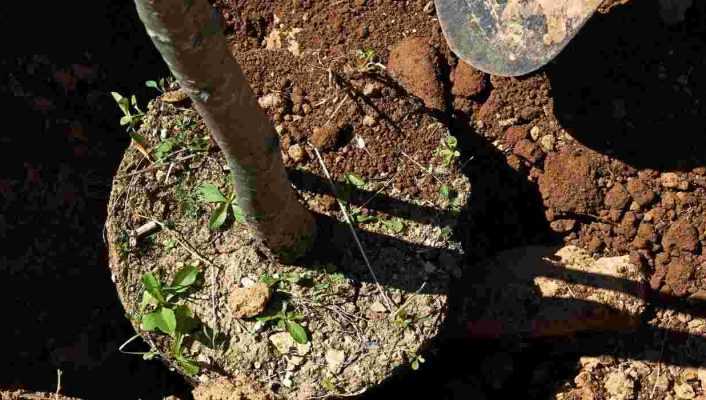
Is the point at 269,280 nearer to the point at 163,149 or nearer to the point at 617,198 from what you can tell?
the point at 163,149

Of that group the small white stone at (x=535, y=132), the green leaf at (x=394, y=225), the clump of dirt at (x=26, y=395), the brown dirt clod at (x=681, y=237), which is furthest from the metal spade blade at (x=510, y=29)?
the clump of dirt at (x=26, y=395)

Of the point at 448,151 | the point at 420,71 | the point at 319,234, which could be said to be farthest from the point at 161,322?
the point at 420,71

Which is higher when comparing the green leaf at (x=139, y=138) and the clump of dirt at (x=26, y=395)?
the green leaf at (x=139, y=138)

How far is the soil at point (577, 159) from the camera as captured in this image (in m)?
2.31

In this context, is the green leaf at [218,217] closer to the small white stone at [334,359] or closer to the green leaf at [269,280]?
the green leaf at [269,280]

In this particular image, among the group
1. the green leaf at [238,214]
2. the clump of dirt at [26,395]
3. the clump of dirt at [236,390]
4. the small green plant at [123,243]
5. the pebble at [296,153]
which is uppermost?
the pebble at [296,153]

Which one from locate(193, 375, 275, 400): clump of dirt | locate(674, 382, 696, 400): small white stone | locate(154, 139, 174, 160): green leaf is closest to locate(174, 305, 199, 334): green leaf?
locate(193, 375, 275, 400): clump of dirt

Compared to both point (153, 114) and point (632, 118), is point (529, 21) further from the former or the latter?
point (153, 114)

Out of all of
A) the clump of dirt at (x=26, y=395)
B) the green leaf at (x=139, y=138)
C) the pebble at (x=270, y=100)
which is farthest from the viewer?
the clump of dirt at (x=26, y=395)

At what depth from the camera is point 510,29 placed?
2.29 m

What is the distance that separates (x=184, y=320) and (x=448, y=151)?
76 centimetres

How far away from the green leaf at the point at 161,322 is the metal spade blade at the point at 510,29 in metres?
1.00

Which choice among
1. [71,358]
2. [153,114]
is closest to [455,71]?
[153,114]

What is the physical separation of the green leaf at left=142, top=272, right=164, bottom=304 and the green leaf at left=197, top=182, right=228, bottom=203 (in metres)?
0.23
